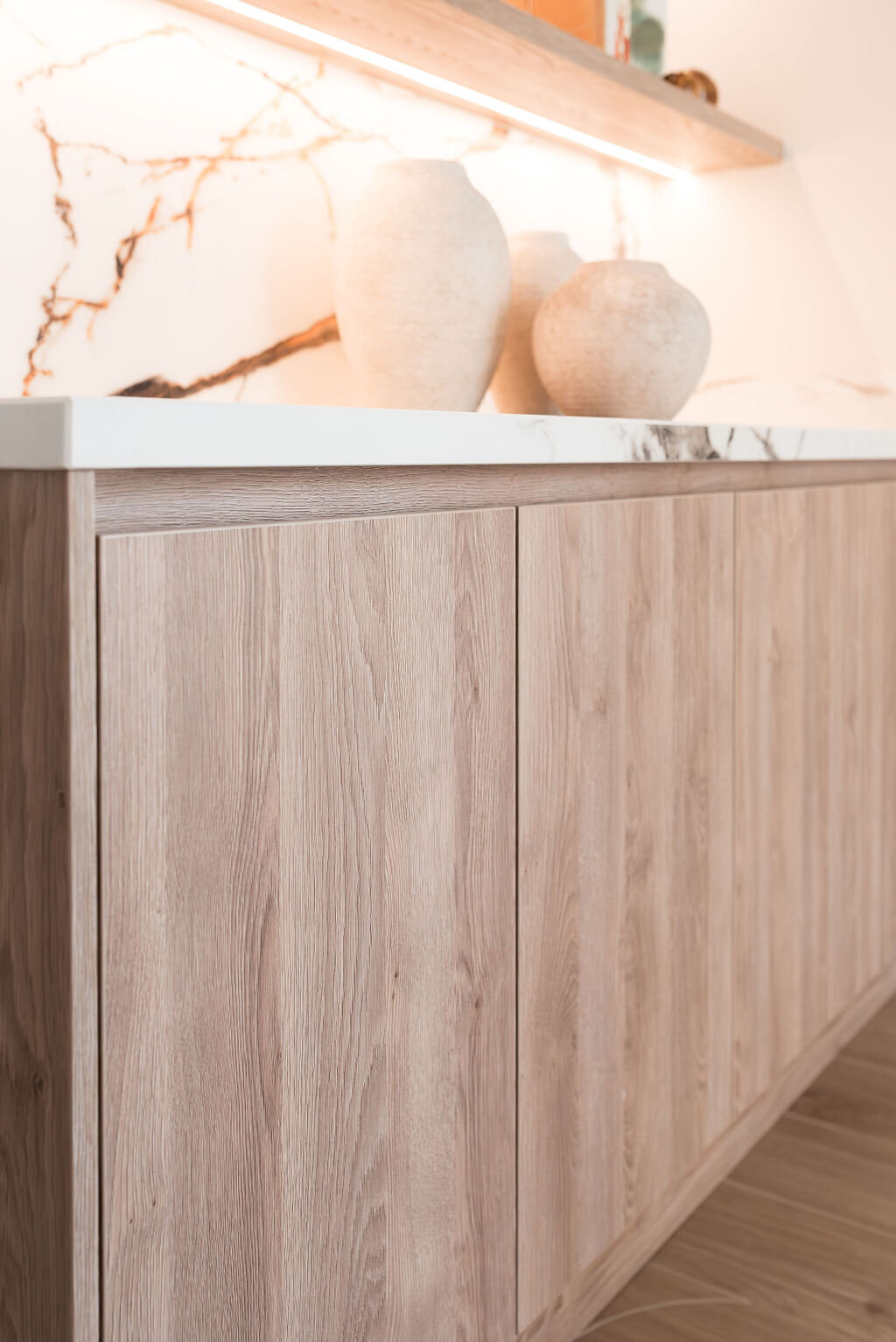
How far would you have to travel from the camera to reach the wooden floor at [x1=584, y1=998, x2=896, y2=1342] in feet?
4.15

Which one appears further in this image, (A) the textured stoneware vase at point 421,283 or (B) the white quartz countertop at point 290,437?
(A) the textured stoneware vase at point 421,283

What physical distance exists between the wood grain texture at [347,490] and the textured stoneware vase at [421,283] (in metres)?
0.31

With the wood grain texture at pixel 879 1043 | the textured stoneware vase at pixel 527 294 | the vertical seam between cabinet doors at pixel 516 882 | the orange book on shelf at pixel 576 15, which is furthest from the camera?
the wood grain texture at pixel 879 1043

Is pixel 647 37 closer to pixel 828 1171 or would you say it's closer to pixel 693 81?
pixel 693 81

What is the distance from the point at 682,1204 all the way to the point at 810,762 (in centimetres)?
59

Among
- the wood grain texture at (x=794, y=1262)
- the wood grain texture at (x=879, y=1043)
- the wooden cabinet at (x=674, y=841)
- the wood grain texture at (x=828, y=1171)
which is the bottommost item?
the wood grain texture at (x=794, y=1262)

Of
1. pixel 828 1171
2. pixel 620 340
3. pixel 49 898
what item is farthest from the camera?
pixel 828 1171

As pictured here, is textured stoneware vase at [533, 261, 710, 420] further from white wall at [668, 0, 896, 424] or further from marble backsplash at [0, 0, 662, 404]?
white wall at [668, 0, 896, 424]

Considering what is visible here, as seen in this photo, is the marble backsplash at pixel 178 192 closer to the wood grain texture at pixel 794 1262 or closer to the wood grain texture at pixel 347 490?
the wood grain texture at pixel 347 490

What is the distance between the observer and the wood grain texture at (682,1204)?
1.21m

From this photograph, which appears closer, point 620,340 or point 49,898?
point 49,898

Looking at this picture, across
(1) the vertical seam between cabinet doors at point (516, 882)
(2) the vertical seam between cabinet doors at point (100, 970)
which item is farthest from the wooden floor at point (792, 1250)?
(2) the vertical seam between cabinet doors at point (100, 970)

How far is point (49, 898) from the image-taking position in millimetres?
689

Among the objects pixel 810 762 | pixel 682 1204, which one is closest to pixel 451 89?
pixel 810 762
